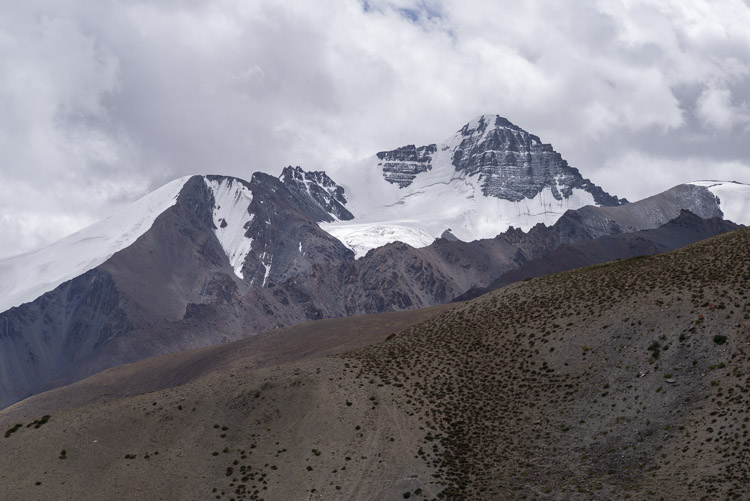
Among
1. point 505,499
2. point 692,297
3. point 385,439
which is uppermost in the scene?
point 692,297

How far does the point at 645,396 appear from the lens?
8331 cm

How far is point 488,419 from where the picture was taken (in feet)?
292

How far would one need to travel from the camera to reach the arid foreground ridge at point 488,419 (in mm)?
77438

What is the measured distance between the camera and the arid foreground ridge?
77.4m

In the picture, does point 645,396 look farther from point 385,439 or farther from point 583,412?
point 385,439

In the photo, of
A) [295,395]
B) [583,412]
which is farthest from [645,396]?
[295,395]

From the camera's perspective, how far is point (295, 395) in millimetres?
95438

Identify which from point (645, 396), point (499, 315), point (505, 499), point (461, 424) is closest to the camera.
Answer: point (505, 499)

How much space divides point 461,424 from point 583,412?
1146 cm

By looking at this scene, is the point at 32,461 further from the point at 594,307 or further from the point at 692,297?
the point at 692,297

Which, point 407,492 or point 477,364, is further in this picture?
point 477,364

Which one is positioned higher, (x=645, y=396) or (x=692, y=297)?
(x=692, y=297)

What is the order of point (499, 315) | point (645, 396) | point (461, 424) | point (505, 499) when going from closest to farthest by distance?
point (505, 499) < point (645, 396) < point (461, 424) < point (499, 315)

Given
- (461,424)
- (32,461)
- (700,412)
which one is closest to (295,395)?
(461,424)
